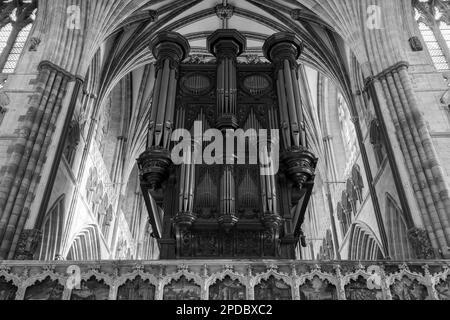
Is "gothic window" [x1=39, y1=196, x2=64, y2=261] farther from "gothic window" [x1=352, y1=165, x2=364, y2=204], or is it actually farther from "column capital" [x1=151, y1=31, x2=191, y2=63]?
"gothic window" [x1=352, y1=165, x2=364, y2=204]

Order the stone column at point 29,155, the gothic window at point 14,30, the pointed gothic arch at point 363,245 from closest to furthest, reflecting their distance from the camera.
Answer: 1. the stone column at point 29,155
2. the gothic window at point 14,30
3. the pointed gothic arch at point 363,245

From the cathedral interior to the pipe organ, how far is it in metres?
0.04

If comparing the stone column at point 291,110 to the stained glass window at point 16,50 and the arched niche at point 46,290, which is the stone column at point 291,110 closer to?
the arched niche at point 46,290

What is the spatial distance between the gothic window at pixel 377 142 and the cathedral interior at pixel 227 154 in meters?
0.07

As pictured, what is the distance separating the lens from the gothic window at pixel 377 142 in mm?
15430

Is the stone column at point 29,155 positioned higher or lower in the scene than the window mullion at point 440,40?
lower

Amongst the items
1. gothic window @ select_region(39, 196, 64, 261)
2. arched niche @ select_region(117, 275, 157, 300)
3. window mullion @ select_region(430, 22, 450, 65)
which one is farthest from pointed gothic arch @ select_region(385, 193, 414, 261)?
gothic window @ select_region(39, 196, 64, 261)

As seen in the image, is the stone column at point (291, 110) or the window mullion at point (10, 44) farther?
the window mullion at point (10, 44)

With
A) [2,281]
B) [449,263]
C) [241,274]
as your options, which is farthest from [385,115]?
[2,281]

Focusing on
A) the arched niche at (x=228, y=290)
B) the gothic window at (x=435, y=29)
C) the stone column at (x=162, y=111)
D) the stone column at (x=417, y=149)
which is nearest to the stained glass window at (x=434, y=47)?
the gothic window at (x=435, y=29)

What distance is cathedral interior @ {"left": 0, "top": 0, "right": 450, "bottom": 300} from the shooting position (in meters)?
8.72

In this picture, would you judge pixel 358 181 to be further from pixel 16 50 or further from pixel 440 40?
pixel 16 50

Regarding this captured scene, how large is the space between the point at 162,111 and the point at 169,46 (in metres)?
2.58
